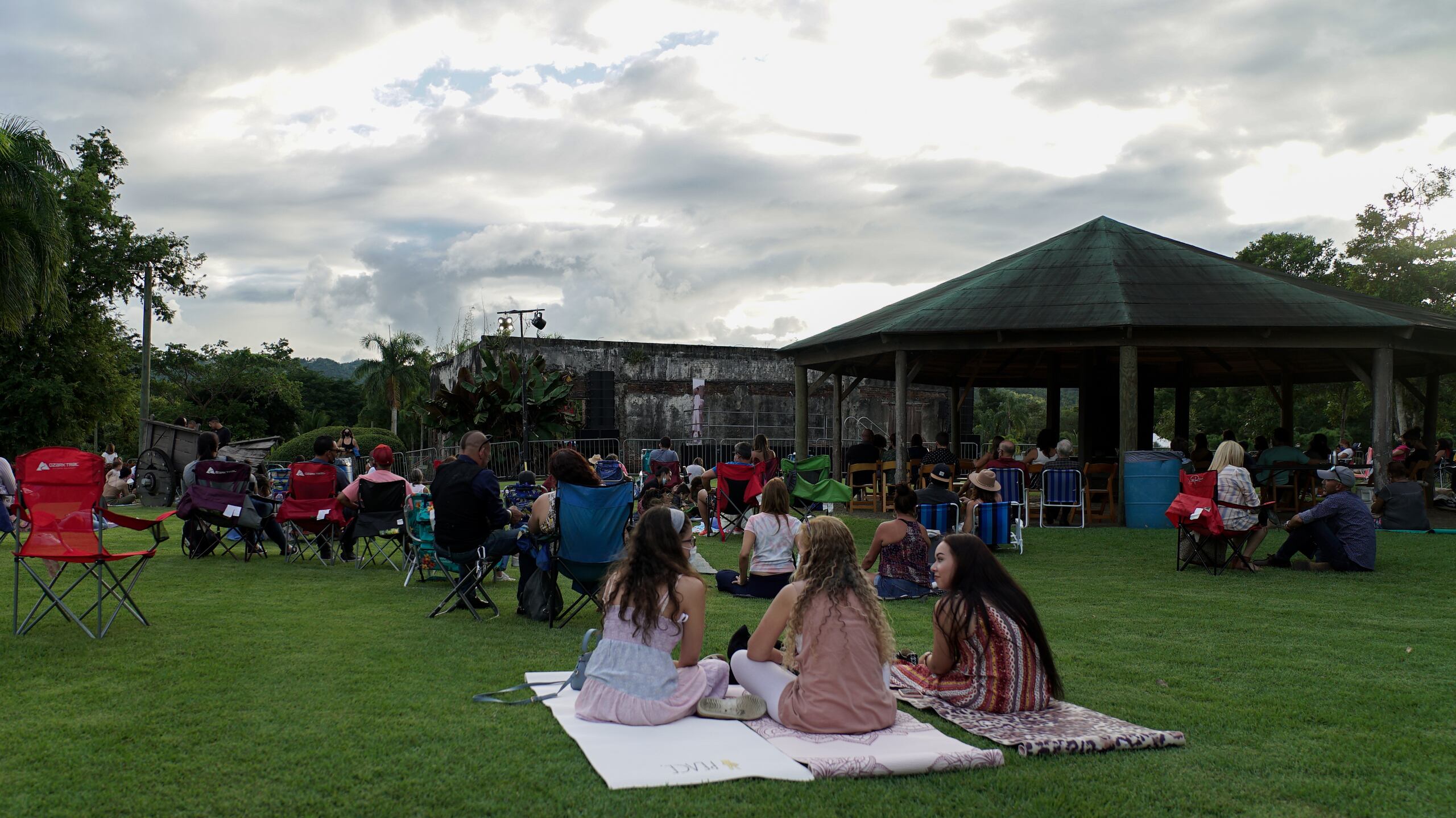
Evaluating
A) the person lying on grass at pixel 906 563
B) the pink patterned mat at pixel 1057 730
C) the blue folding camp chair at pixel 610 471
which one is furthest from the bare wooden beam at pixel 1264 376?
the pink patterned mat at pixel 1057 730

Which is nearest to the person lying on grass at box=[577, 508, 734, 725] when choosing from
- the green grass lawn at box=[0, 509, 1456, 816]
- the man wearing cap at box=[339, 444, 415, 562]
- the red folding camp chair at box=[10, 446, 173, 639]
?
the green grass lawn at box=[0, 509, 1456, 816]

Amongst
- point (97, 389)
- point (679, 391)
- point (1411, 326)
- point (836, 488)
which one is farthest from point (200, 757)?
point (679, 391)

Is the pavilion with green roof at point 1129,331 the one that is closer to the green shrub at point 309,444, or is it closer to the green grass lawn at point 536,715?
the green grass lawn at point 536,715

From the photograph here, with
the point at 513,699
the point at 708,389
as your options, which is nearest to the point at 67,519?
the point at 513,699

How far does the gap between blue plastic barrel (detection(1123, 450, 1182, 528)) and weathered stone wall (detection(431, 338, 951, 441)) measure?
1933 cm

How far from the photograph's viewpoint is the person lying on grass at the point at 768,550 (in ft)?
24.0

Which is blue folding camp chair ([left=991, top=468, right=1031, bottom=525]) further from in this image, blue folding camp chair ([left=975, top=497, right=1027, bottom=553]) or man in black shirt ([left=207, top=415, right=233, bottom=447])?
man in black shirt ([left=207, top=415, right=233, bottom=447])

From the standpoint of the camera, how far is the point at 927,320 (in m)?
14.6

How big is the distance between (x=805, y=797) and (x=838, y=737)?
2.12ft

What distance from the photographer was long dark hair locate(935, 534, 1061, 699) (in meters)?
4.39

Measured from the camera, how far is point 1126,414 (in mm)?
13586

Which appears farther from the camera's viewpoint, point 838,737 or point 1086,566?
point 1086,566

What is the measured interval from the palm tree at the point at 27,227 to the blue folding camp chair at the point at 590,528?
16717 mm

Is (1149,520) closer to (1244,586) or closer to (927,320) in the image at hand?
(927,320)
